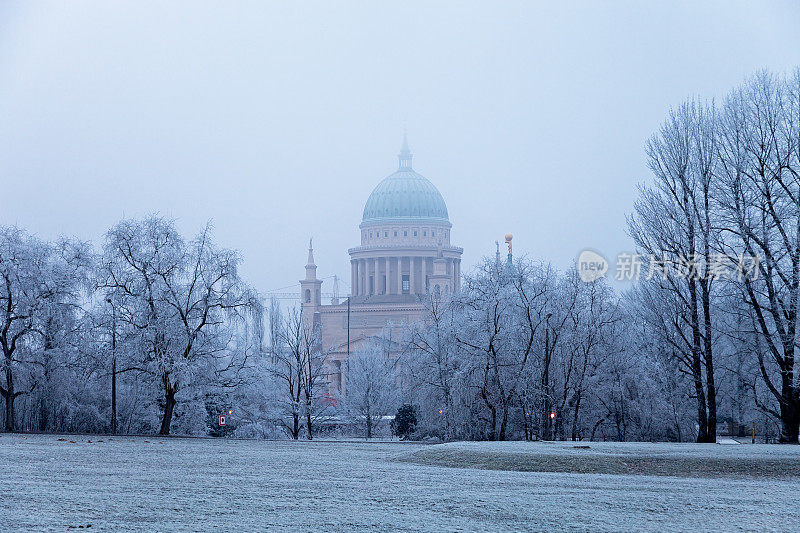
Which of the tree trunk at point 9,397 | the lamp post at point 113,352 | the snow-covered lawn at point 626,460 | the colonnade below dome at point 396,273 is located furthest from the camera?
the colonnade below dome at point 396,273

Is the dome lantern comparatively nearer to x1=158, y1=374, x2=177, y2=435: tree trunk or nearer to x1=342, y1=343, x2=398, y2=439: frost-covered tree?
x1=342, y1=343, x2=398, y2=439: frost-covered tree

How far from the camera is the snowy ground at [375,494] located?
14484mm

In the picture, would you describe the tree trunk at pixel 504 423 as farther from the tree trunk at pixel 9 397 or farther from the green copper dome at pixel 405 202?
the green copper dome at pixel 405 202

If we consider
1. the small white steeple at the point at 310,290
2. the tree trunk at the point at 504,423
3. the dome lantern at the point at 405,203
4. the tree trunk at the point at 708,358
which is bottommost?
the tree trunk at the point at 504,423

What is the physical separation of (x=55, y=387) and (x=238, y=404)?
29.5ft

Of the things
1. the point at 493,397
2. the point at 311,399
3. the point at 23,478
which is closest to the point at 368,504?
the point at 23,478

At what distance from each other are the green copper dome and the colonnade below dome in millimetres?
7464

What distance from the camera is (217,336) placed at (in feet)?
157

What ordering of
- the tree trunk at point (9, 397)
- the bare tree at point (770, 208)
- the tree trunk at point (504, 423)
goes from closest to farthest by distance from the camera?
the bare tree at point (770, 208) < the tree trunk at point (504, 423) < the tree trunk at point (9, 397)

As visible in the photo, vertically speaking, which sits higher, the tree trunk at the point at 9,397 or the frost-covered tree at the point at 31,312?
the frost-covered tree at the point at 31,312

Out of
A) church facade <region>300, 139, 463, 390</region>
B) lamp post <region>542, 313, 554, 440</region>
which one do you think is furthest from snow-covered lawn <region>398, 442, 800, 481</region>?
church facade <region>300, 139, 463, 390</region>

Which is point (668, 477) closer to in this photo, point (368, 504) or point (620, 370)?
point (368, 504)

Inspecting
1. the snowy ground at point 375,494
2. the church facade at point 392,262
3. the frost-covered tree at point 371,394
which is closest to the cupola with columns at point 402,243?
the church facade at point 392,262

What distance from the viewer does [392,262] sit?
520 ft
